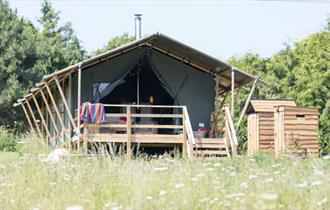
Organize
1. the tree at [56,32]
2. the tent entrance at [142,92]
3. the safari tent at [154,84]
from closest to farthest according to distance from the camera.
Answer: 1. the safari tent at [154,84]
2. the tent entrance at [142,92]
3. the tree at [56,32]

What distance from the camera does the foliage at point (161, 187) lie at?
4.55 meters

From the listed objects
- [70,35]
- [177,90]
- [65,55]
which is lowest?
[177,90]

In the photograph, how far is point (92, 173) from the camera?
20.5ft

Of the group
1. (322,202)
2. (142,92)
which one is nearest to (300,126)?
(142,92)

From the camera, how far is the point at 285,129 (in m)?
17.2

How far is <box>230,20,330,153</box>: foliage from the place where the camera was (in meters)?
25.7

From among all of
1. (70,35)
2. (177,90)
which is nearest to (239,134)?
(177,90)

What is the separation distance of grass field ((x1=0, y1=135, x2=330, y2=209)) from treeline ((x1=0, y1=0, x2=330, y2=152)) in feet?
54.0

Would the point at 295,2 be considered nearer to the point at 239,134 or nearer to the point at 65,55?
the point at 239,134

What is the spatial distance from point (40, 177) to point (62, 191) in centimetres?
103

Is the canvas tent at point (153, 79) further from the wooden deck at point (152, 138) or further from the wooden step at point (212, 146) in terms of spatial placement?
the wooden step at point (212, 146)

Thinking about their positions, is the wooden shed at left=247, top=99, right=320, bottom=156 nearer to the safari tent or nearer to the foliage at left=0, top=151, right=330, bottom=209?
the safari tent

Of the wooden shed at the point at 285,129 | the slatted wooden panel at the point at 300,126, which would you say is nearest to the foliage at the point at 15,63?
the wooden shed at the point at 285,129

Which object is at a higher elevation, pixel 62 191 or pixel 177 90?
pixel 177 90
